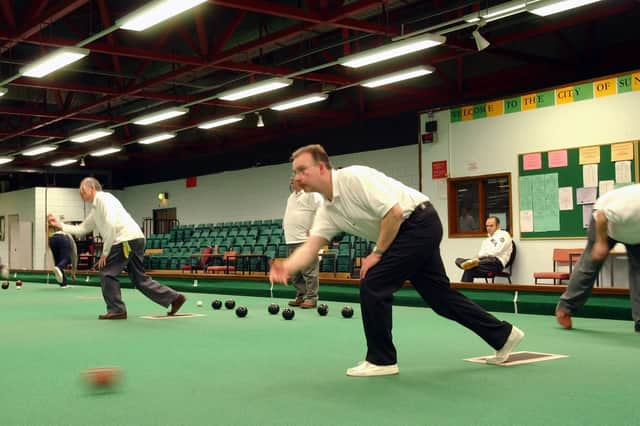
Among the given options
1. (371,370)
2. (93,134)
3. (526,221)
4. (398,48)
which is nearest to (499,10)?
(398,48)

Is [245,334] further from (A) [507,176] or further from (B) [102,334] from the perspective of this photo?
(A) [507,176]

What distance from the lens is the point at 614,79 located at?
9375 millimetres

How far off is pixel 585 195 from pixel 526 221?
1.02 meters

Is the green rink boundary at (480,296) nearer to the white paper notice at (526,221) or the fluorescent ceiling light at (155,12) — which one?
the white paper notice at (526,221)

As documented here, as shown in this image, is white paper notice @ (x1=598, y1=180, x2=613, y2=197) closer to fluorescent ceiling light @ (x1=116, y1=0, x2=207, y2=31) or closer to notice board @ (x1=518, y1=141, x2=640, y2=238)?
notice board @ (x1=518, y1=141, x2=640, y2=238)

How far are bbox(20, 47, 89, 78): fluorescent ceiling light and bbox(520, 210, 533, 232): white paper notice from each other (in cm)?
654

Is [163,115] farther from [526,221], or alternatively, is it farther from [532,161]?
[526,221]

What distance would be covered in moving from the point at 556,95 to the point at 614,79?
92 cm

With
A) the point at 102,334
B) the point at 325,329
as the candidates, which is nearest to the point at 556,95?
the point at 325,329

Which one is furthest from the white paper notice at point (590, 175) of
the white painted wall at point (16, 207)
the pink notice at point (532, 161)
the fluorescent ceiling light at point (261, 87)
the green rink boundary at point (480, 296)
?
the white painted wall at point (16, 207)

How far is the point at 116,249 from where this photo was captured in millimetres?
6441

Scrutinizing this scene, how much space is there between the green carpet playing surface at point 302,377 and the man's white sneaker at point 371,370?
0.18 ft

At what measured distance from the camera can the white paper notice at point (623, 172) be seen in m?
9.22

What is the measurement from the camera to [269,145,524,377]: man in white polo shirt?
11.3 feet
